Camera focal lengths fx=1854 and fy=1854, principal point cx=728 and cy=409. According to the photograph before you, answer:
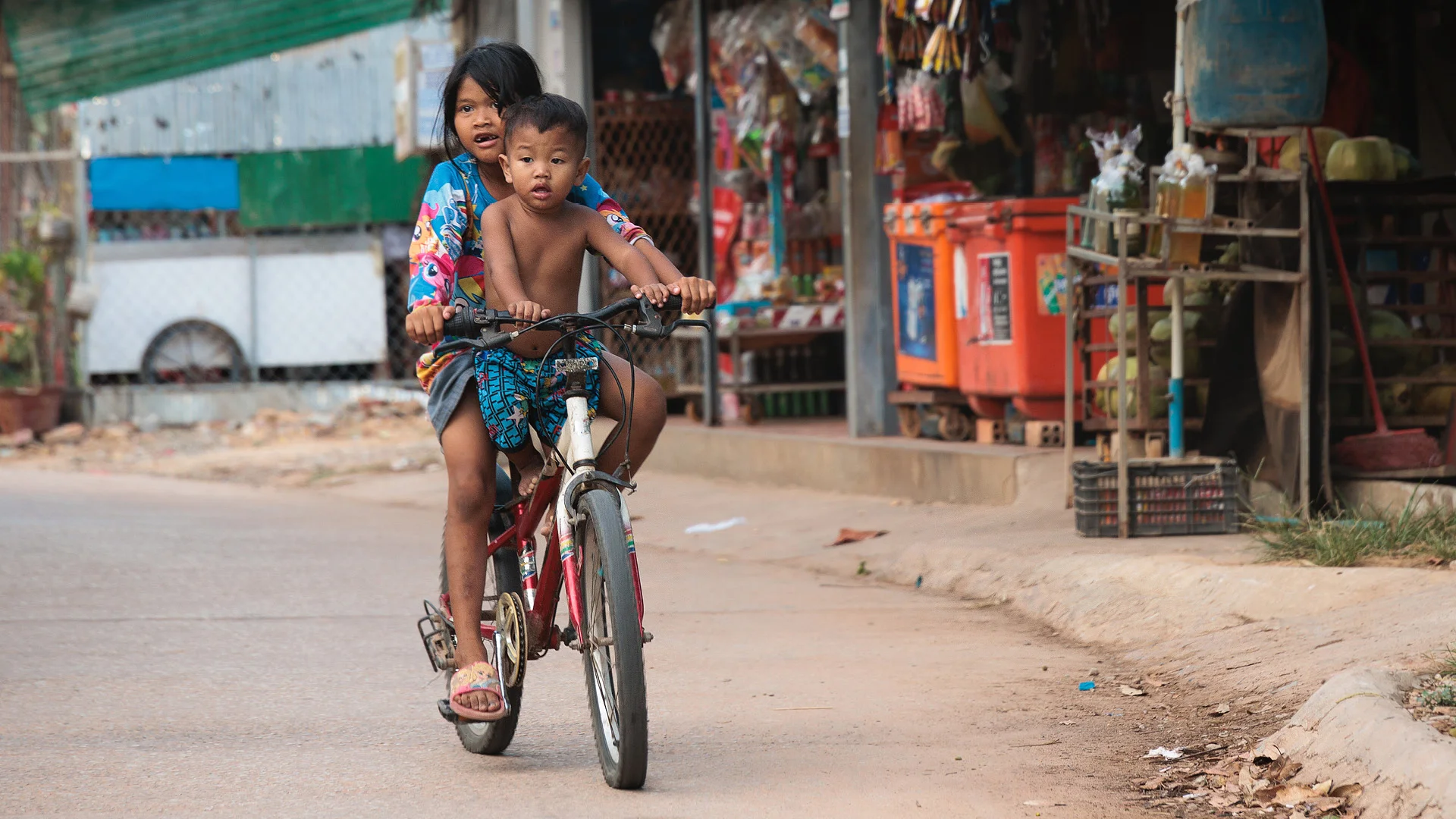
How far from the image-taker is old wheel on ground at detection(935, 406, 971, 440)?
9.79 m

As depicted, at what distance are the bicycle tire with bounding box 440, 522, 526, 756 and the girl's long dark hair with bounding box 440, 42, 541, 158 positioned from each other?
1.00 meters

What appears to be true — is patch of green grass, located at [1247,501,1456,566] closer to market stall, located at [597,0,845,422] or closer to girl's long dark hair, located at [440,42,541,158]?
girl's long dark hair, located at [440,42,541,158]

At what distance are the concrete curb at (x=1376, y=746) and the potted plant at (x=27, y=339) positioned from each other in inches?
543

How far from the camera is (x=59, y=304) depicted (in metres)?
16.5

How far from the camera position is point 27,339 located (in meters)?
16.4

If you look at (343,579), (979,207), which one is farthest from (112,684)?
(979,207)

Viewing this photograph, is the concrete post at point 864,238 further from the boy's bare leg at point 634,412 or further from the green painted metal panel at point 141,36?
the green painted metal panel at point 141,36

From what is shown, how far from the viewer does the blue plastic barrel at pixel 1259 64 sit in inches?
270

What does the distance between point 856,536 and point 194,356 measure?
34.2ft

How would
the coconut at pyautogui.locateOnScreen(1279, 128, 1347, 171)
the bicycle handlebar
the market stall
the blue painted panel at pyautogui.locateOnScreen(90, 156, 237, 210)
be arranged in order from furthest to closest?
the blue painted panel at pyautogui.locateOnScreen(90, 156, 237, 210) → the market stall → the coconut at pyautogui.locateOnScreen(1279, 128, 1347, 171) → the bicycle handlebar

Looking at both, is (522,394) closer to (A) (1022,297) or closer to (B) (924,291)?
(A) (1022,297)

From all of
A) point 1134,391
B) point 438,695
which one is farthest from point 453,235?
point 1134,391

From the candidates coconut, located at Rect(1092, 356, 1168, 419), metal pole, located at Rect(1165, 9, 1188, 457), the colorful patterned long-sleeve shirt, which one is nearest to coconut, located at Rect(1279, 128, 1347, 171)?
metal pole, located at Rect(1165, 9, 1188, 457)

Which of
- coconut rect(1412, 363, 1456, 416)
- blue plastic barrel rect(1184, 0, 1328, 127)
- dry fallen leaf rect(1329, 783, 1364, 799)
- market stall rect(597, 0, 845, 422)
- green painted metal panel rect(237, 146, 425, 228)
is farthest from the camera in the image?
green painted metal panel rect(237, 146, 425, 228)
